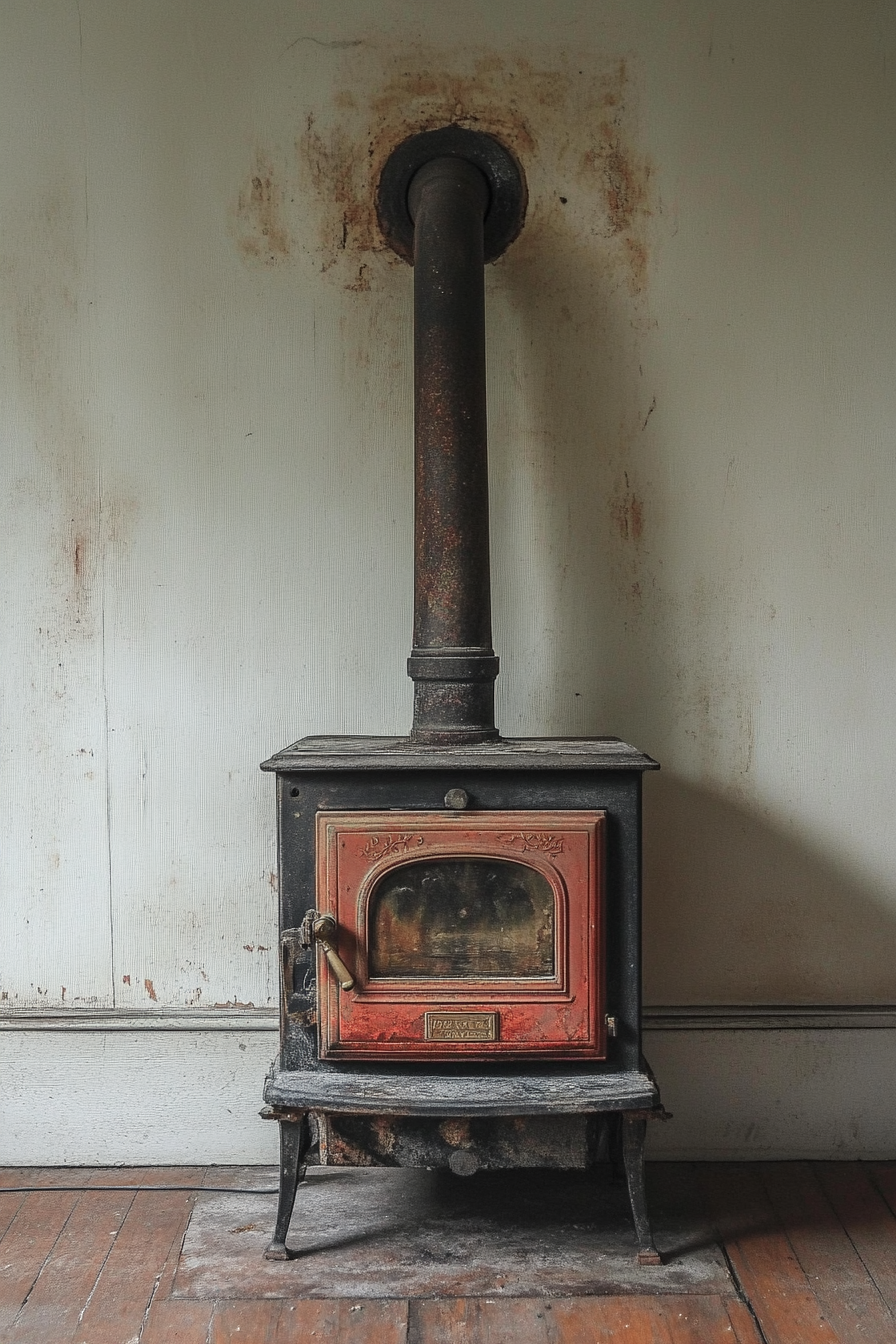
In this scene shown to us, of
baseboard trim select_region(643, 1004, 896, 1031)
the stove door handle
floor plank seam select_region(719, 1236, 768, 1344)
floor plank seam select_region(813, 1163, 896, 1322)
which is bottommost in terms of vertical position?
floor plank seam select_region(813, 1163, 896, 1322)

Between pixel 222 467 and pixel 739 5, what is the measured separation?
4.87 ft

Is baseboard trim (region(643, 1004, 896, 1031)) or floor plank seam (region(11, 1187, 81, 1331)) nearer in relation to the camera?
floor plank seam (region(11, 1187, 81, 1331))

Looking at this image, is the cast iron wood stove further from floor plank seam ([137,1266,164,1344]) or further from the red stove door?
floor plank seam ([137,1266,164,1344])

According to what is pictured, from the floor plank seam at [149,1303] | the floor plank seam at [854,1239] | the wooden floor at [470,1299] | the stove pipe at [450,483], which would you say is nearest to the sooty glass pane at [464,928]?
the stove pipe at [450,483]

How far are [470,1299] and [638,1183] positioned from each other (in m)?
0.35

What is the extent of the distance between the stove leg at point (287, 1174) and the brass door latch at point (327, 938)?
0.27 meters

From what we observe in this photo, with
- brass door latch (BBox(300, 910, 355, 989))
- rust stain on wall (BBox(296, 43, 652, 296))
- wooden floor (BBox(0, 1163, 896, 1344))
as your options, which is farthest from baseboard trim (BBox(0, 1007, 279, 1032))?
rust stain on wall (BBox(296, 43, 652, 296))

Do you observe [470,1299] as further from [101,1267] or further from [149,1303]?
[101,1267]

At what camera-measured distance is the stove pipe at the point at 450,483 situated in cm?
214

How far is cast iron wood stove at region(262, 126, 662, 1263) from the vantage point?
6.32 feet

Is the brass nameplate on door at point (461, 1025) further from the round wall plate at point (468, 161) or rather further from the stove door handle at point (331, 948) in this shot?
the round wall plate at point (468, 161)

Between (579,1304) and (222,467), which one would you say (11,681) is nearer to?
(222,467)

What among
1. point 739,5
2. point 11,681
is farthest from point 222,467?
point 739,5

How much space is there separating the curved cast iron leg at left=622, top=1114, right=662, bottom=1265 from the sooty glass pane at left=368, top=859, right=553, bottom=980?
31 centimetres
